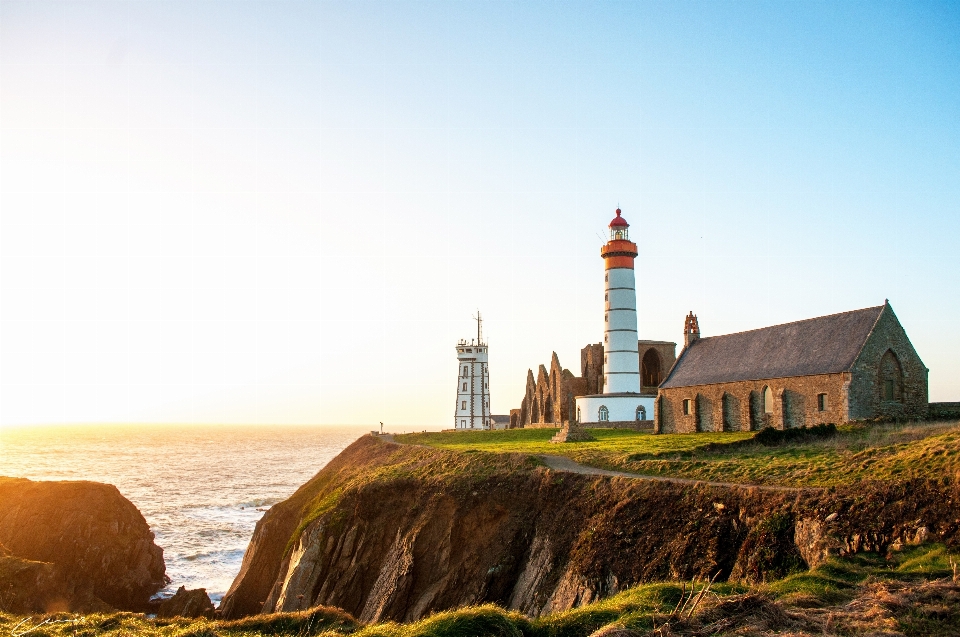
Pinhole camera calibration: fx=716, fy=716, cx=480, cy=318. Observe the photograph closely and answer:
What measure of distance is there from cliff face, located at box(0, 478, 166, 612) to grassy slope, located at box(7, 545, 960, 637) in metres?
18.3

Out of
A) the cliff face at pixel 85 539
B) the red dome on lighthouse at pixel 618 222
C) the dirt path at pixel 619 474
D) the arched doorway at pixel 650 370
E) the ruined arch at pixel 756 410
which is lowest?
the cliff face at pixel 85 539

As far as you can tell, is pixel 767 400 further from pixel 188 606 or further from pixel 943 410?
pixel 188 606

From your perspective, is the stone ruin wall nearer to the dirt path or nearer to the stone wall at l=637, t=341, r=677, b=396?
the stone wall at l=637, t=341, r=677, b=396

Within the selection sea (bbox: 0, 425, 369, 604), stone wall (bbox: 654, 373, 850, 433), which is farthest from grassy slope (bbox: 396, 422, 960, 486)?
sea (bbox: 0, 425, 369, 604)

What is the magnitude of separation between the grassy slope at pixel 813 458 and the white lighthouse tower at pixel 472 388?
4342cm

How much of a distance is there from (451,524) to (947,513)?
54.1 feet

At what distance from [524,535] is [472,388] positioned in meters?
55.7

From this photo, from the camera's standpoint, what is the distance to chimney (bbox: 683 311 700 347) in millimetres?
54969

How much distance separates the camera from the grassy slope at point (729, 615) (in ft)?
39.1

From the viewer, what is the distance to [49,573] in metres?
27.8

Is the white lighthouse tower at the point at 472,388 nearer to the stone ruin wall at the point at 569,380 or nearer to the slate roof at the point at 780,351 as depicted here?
the stone ruin wall at the point at 569,380

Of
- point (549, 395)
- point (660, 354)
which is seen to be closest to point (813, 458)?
point (660, 354)

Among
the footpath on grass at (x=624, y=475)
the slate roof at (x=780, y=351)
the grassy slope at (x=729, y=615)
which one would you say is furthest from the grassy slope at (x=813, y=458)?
the slate roof at (x=780, y=351)

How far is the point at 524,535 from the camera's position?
25.7 metres
